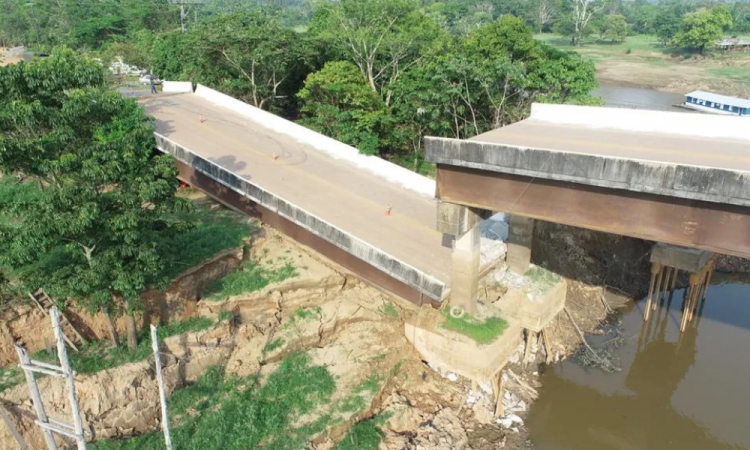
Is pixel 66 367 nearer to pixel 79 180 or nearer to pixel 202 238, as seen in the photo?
pixel 79 180

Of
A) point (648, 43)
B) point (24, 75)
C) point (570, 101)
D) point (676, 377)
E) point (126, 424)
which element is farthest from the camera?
point (648, 43)

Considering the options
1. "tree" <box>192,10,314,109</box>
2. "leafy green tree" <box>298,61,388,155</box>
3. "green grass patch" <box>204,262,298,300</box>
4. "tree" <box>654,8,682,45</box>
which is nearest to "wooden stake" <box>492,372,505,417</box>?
"green grass patch" <box>204,262,298,300</box>

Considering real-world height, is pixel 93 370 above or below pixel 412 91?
below

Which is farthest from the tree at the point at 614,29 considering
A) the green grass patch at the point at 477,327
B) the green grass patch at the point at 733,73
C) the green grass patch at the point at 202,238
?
the green grass patch at the point at 477,327

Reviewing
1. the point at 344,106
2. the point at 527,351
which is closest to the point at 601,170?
the point at 527,351

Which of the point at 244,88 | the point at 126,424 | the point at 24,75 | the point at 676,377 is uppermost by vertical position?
the point at 24,75

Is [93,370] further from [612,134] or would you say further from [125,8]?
[125,8]

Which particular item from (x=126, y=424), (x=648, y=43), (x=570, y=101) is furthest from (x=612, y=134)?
(x=648, y=43)

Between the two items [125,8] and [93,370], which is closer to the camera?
[93,370]
